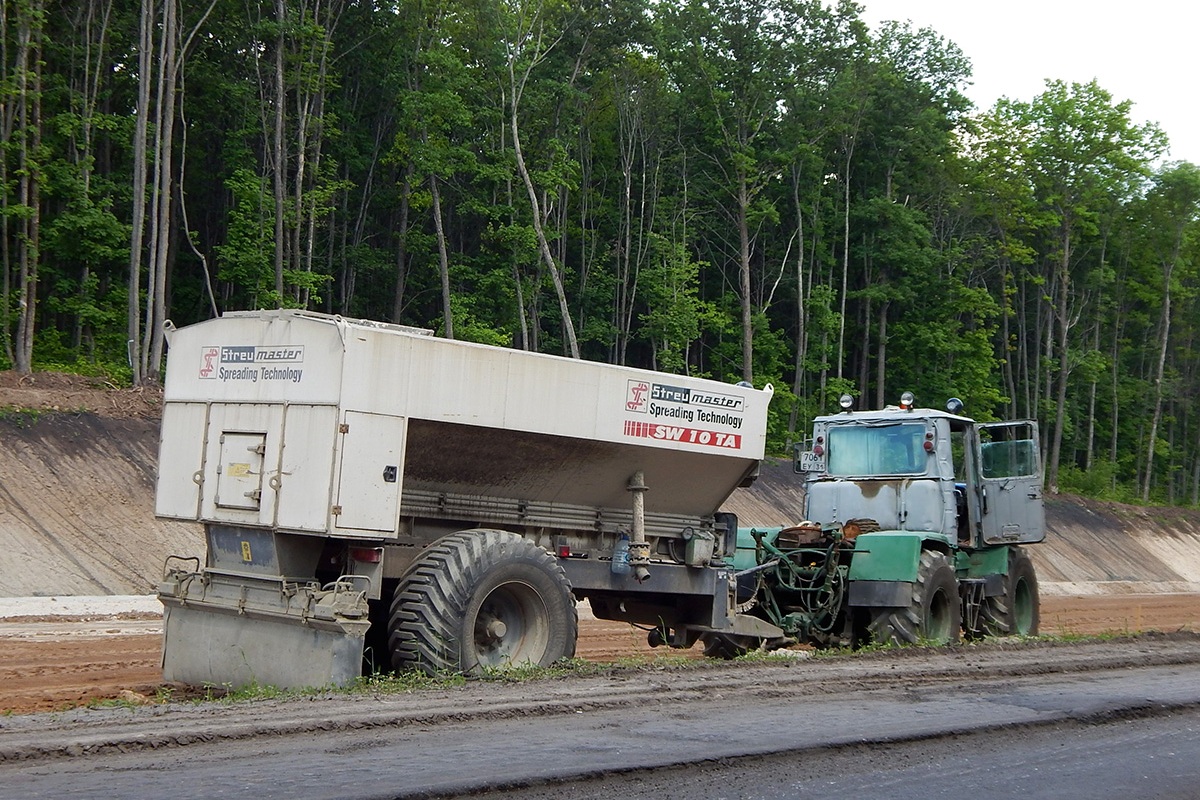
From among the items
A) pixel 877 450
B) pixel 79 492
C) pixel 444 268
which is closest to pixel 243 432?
pixel 877 450

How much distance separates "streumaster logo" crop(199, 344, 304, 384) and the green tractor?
596cm

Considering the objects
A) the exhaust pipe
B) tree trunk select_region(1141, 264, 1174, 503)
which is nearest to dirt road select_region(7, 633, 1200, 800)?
the exhaust pipe

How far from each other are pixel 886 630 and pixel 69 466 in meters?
15.5

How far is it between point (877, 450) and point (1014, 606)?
3.42m

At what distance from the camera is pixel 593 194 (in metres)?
51.0

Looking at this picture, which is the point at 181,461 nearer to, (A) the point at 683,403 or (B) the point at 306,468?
(B) the point at 306,468

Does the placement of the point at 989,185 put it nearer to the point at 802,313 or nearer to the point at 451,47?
the point at 802,313

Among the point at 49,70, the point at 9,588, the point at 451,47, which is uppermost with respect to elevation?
the point at 451,47

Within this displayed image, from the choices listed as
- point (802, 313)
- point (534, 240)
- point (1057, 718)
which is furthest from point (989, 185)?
point (1057, 718)

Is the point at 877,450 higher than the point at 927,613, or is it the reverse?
the point at 877,450

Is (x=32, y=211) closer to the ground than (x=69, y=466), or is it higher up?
higher up

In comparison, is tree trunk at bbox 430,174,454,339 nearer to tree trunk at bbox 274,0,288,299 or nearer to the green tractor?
tree trunk at bbox 274,0,288,299

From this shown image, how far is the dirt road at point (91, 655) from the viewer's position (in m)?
11.1

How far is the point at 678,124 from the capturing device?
49188 millimetres
